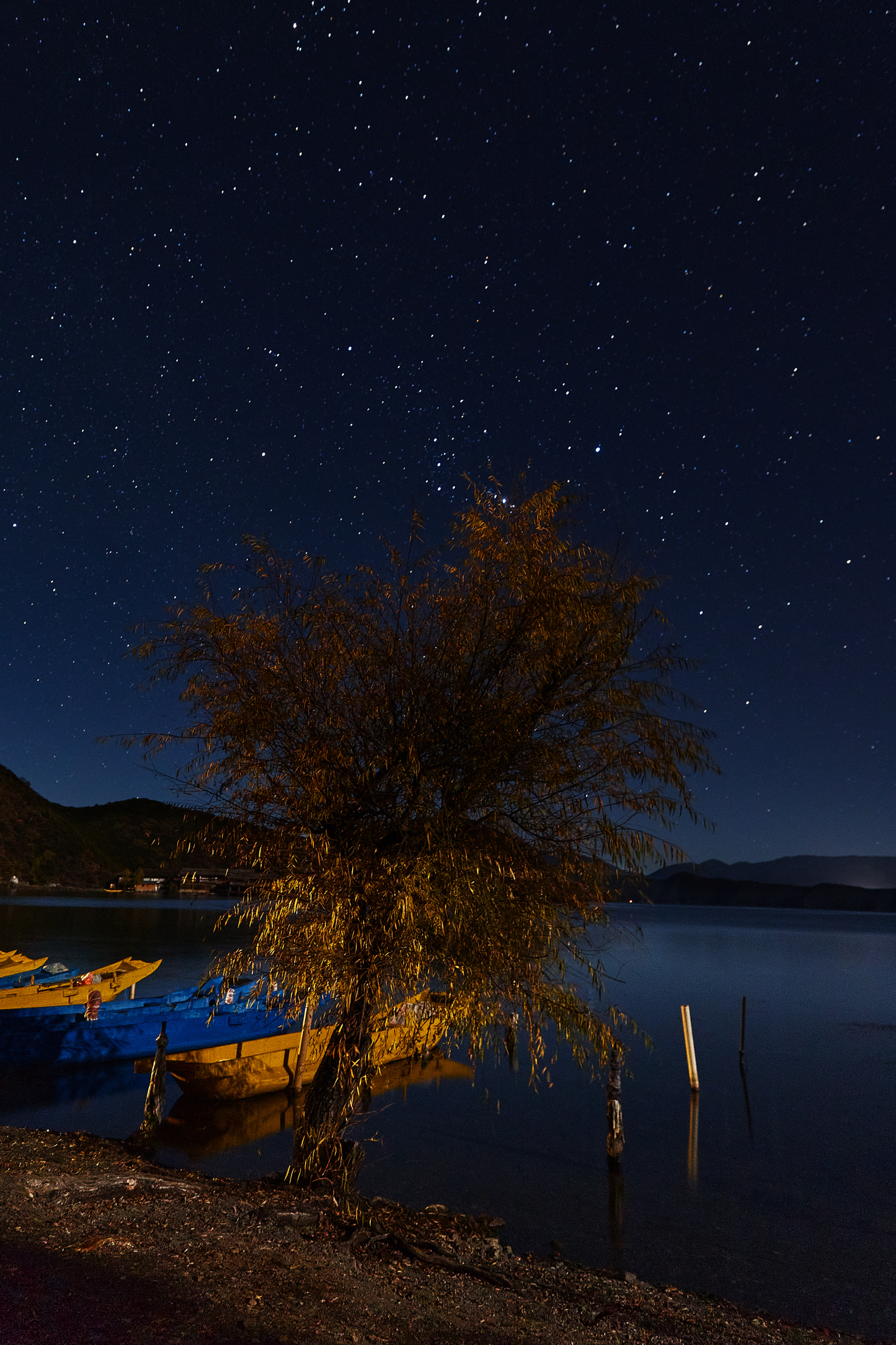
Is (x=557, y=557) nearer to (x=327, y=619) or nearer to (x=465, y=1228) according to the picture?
(x=327, y=619)

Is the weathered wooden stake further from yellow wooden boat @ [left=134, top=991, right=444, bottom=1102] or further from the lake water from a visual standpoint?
the lake water

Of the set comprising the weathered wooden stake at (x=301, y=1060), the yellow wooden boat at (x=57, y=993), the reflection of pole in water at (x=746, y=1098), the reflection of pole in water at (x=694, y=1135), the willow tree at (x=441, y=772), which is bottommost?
the reflection of pole in water at (x=746, y=1098)

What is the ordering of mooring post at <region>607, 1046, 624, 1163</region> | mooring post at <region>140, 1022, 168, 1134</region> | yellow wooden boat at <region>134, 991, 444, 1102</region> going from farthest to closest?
1. yellow wooden boat at <region>134, 991, 444, 1102</region>
2. mooring post at <region>607, 1046, 624, 1163</region>
3. mooring post at <region>140, 1022, 168, 1134</region>

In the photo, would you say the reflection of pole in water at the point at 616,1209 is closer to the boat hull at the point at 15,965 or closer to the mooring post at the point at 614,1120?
the mooring post at the point at 614,1120

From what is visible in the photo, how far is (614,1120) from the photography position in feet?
69.9

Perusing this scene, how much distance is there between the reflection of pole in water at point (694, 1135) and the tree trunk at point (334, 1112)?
12.9m

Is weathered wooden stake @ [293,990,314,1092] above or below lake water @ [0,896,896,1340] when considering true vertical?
above

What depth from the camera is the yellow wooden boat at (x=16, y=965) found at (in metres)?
38.3

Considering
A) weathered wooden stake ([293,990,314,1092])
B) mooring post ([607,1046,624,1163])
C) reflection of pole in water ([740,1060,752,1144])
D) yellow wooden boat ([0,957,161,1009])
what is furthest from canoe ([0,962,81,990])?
reflection of pole in water ([740,1060,752,1144])

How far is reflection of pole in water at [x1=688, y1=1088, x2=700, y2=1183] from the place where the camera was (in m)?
21.1

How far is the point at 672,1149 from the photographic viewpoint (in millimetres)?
23047

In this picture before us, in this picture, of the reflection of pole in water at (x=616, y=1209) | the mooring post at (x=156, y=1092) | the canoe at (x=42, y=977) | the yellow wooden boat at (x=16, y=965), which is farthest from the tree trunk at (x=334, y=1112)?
the yellow wooden boat at (x=16, y=965)

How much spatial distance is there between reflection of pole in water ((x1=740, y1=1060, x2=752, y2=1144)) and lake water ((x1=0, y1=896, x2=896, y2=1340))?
0.15m

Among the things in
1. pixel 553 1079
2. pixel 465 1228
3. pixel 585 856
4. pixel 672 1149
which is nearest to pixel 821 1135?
pixel 672 1149
